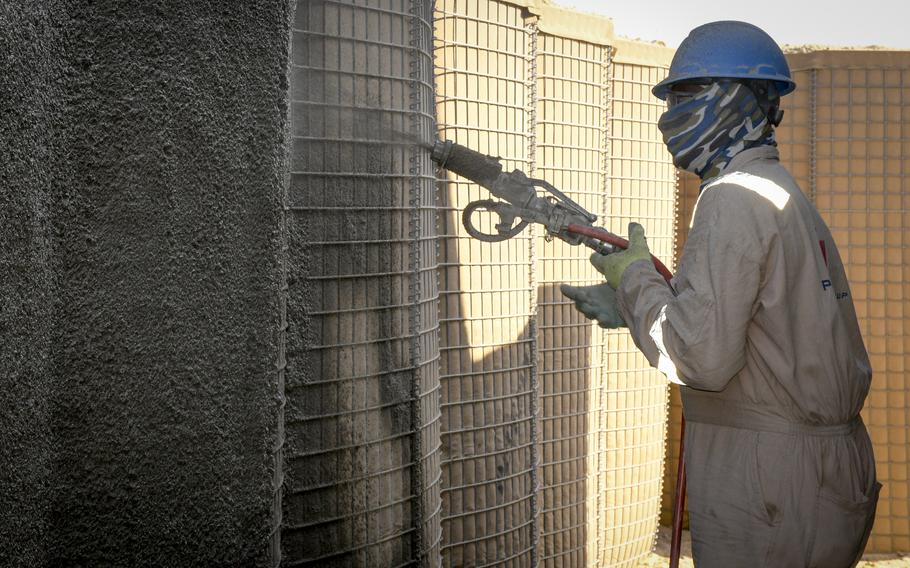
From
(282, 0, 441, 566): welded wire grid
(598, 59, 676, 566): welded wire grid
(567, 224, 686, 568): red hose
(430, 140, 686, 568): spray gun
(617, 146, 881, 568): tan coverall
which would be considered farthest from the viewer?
(598, 59, 676, 566): welded wire grid

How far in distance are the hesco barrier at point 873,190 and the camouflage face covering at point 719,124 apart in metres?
3.59

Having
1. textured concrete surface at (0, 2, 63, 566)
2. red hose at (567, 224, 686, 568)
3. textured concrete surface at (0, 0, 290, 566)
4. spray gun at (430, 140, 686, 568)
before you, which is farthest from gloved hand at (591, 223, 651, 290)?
textured concrete surface at (0, 2, 63, 566)

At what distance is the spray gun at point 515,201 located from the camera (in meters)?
3.18

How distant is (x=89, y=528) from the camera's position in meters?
1.94

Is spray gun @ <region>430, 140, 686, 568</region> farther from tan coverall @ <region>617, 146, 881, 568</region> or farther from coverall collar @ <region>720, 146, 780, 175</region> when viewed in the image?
tan coverall @ <region>617, 146, 881, 568</region>

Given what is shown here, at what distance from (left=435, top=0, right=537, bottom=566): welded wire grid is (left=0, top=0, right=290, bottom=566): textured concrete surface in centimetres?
194

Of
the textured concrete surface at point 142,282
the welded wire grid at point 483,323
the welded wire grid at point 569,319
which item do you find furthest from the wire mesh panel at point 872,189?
the textured concrete surface at point 142,282

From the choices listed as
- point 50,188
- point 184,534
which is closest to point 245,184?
point 50,188

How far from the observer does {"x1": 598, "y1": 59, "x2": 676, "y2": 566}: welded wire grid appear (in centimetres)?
533

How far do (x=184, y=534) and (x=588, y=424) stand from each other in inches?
132

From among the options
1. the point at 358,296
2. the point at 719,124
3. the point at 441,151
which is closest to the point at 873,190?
the point at 719,124

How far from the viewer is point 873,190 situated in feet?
19.9

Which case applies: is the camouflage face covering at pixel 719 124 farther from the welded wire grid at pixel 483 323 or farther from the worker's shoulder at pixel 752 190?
the welded wire grid at pixel 483 323

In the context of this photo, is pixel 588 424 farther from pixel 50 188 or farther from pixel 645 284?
pixel 50 188
